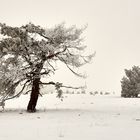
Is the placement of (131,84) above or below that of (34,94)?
Result: above

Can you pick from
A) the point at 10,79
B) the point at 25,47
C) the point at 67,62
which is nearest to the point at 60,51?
the point at 67,62

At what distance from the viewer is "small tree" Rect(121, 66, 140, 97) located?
32.5 metres

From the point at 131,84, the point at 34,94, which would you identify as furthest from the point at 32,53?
the point at 131,84

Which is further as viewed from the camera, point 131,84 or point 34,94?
point 131,84

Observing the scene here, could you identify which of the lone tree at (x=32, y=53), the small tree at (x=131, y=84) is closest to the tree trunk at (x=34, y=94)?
the lone tree at (x=32, y=53)

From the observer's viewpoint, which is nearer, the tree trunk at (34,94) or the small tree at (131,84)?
the tree trunk at (34,94)

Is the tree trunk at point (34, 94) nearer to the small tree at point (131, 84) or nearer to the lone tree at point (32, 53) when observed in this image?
the lone tree at point (32, 53)

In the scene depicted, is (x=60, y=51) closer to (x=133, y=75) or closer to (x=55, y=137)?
(x=55, y=137)

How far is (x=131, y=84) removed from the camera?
32781 mm

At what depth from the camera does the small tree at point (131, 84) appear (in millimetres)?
32469

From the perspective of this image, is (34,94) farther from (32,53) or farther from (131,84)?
(131,84)

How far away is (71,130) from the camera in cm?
980

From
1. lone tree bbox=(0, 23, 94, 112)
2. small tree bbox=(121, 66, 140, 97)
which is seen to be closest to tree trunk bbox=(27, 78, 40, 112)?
lone tree bbox=(0, 23, 94, 112)

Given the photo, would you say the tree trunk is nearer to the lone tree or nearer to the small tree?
the lone tree
